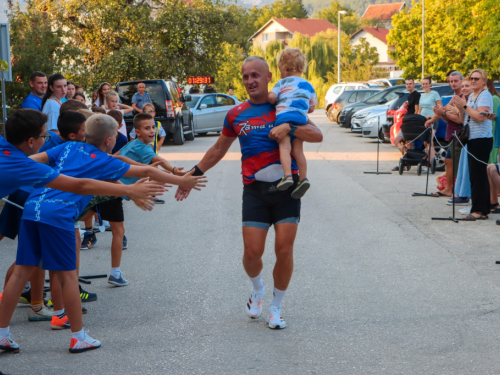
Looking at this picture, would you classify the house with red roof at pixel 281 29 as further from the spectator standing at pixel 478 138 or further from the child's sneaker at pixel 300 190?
the child's sneaker at pixel 300 190

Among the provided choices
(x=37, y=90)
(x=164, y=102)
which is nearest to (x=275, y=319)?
(x=37, y=90)

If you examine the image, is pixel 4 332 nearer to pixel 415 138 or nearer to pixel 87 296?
pixel 87 296

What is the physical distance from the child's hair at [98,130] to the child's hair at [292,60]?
1421 mm

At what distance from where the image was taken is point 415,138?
14180 mm

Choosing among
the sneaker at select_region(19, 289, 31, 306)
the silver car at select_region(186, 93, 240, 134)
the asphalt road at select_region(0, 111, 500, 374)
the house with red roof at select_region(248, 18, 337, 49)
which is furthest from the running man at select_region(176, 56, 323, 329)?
the house with red roof at select_region(248, 18, 337, 49)

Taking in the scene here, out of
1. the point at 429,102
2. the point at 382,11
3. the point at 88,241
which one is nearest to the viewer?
the point at 88,241

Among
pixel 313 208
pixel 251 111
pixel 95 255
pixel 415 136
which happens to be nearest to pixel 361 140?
pixel 415 136

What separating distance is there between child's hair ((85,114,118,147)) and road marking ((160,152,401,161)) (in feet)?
42.5

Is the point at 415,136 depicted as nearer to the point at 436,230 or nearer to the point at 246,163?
the point at 436,230

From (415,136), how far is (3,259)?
31.9 ft

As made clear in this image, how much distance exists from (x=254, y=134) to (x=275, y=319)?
4.67ft

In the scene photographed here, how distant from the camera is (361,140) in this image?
23.7m

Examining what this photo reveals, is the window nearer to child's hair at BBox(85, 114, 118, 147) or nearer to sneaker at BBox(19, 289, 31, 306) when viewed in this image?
sneaker at BBox(19, 289, 31, 306)

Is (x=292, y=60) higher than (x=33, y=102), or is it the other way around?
(x=292, y=60)
